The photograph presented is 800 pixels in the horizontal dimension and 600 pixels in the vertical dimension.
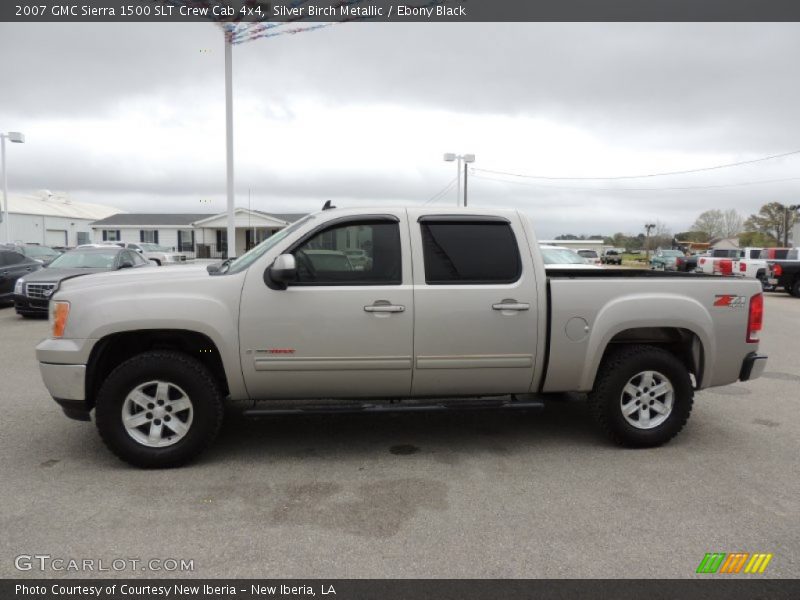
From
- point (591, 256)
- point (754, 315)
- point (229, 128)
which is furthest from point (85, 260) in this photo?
point (591, 256)

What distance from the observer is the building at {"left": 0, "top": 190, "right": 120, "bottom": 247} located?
61.8 m

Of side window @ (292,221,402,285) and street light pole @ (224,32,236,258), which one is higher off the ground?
street light pole @ (224,32,236,258)

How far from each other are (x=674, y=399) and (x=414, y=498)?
94.6 inches

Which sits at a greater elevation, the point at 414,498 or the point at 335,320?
the point at 335,320

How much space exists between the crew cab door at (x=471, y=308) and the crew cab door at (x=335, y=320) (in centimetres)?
14

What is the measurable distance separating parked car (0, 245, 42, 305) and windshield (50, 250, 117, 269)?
5.29ft

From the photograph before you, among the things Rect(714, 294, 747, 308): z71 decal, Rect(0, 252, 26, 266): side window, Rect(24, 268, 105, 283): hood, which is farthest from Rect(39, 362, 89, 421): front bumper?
Rect(0, 252, 26, 266): side window

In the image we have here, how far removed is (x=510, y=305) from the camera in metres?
4.52

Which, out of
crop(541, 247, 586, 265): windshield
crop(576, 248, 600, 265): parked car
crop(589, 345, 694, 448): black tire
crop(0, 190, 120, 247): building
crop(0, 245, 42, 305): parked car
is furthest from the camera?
crop(0, 190, 120, 247): building

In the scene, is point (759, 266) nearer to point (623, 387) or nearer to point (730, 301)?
point (730, 301)

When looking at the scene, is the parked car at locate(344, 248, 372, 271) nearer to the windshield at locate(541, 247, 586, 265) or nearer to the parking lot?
the parking lot

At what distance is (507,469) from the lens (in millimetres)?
4430

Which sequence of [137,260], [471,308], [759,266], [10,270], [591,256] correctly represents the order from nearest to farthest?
[471,308] → [10,270] → [137,260] → [759,266] → [591,256]

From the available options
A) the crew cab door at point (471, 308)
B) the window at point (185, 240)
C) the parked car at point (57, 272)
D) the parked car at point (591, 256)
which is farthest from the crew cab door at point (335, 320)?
the window at point (185, 240)
